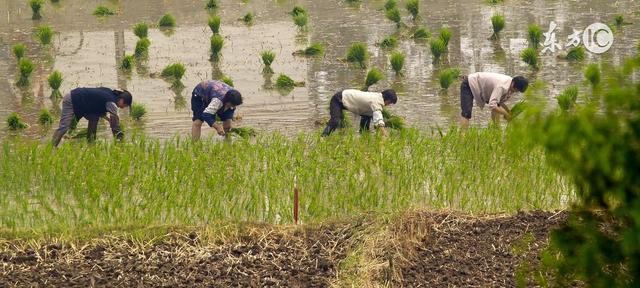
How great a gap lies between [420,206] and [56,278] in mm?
2097

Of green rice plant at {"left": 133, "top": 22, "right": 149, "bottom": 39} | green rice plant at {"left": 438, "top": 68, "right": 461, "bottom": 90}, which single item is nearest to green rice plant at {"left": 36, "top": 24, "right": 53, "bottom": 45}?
green rice plant at {"left": 133, "top": 22, "right": 149, "bottom": 39}

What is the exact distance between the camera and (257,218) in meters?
6.91

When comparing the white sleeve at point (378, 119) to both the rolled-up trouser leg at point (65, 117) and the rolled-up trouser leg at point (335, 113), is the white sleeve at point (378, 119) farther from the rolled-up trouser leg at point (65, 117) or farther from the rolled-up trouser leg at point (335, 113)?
the rolled-up trouser leg at point (65, 117)

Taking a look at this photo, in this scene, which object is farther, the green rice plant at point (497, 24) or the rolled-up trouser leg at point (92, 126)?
the green rice plant at point (497, 24)

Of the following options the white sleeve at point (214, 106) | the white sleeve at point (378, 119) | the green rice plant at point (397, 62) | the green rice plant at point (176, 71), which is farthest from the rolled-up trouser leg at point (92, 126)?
the green rice plant at point (397, 62)

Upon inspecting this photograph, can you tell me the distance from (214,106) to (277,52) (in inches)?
176

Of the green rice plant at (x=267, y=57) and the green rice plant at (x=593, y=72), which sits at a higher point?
the green rice plant at (x=593, y=72)

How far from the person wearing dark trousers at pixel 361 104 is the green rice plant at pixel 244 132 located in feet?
2.01

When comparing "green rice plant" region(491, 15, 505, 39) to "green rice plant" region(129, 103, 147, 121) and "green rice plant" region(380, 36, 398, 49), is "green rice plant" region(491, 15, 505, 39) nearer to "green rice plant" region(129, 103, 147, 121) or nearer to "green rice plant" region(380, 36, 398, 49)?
"green rice plant" region(380, 36, 398, 49)

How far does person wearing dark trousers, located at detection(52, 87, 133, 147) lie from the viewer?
9328mm

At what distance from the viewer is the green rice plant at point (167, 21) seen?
15297mm

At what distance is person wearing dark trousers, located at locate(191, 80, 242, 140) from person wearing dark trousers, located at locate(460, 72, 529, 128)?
1888mm

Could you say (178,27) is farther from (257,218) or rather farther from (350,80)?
(257,218)

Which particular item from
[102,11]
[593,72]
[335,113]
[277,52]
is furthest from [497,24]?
[593,72]
